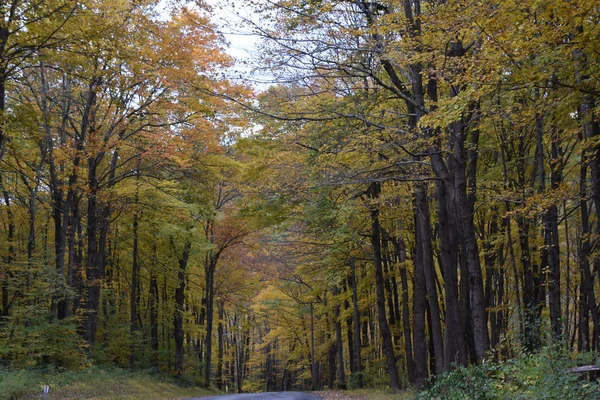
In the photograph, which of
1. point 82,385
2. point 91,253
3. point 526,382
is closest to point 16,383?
point 82,385

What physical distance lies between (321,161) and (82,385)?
369 inches

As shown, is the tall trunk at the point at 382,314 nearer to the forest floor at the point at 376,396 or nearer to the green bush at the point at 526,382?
the forest floor at the point at 376,396

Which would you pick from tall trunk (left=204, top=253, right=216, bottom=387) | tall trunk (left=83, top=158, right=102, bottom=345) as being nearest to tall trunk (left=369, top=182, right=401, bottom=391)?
tall trunk (left=83, top=158, right=102, bottom=345)

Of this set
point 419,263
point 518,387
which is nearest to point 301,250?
point 419,263

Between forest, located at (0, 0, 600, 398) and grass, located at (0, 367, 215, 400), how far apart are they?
768mm

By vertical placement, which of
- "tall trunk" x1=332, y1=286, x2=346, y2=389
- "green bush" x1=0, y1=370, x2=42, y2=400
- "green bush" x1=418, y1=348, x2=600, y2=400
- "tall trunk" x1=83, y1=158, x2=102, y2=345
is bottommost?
"tall trunk" x1=332, y1=286, x2=346, y2=389

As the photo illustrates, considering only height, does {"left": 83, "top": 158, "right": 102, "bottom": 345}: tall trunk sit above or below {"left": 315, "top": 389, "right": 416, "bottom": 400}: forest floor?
above

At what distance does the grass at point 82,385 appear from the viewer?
1252cm

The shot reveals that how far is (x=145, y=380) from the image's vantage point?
66.6 ft

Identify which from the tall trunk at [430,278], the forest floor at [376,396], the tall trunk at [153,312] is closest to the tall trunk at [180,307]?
the tall trunk at [153,312]

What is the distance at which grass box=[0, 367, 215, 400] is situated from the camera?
12.5 m

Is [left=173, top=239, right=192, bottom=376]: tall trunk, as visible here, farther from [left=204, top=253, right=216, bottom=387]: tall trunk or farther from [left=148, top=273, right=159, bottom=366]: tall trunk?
[left=204, top=253, right=216, bottom=387]: tall trunk

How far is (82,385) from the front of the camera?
14.9 m

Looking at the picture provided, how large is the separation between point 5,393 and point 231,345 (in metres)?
44.4
